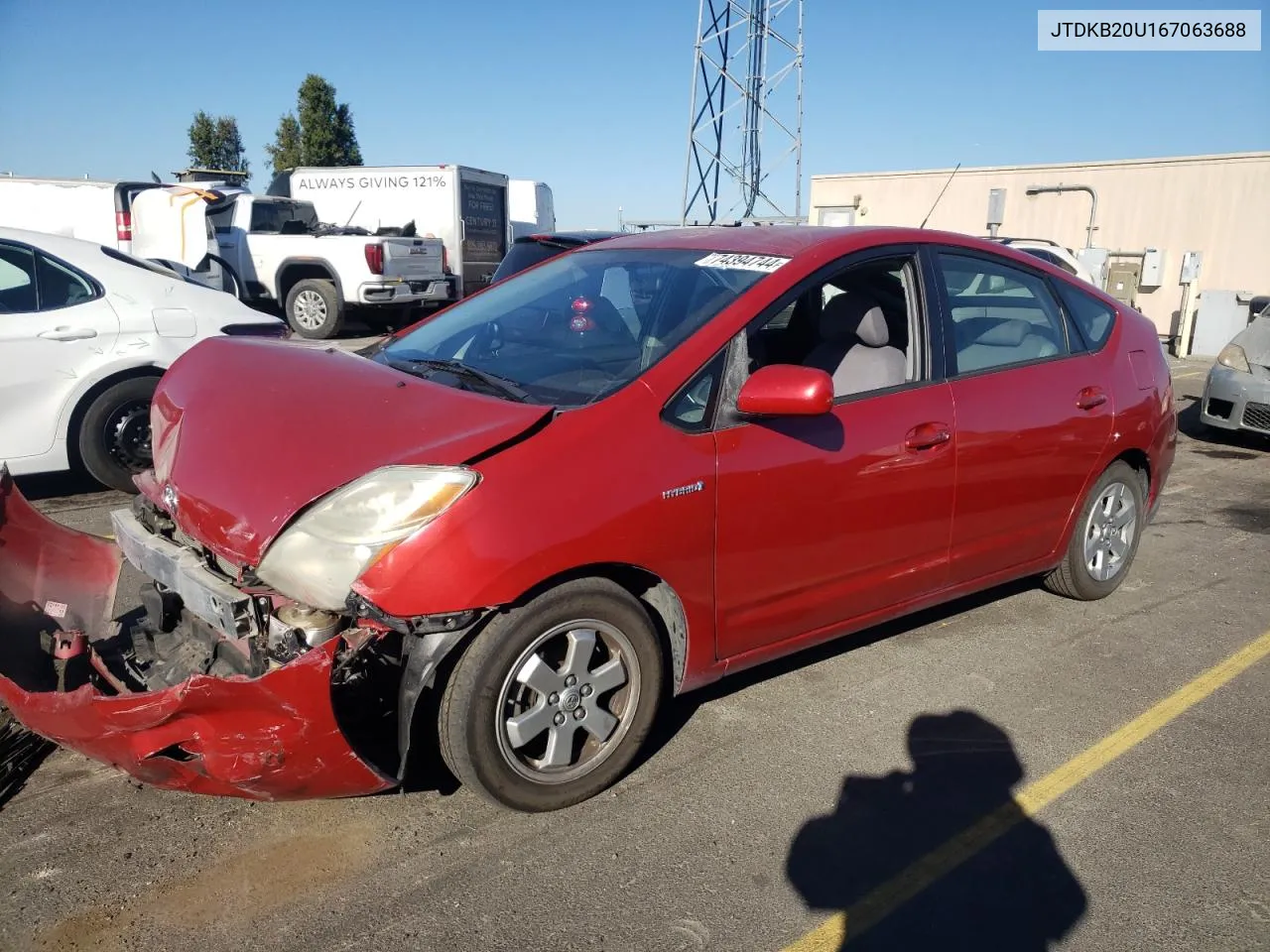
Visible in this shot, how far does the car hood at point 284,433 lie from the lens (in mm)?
2635

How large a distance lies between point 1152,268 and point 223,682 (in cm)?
1991

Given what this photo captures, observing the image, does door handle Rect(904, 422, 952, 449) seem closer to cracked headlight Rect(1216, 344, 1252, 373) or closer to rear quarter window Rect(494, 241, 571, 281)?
rear quarter window Rect(494, 241, 571, 281)

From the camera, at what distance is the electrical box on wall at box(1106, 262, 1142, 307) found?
1866 cm

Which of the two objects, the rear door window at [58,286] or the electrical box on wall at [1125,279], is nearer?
the rear door window at [58,286]

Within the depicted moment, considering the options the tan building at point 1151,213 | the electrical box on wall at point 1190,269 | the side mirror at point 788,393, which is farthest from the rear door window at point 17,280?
the electrical box on wall at point 1190,269

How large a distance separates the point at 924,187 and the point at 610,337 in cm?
2186

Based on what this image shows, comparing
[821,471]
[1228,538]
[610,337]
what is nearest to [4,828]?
[610,337]

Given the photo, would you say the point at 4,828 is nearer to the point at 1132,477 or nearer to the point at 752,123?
the point at 1132,477

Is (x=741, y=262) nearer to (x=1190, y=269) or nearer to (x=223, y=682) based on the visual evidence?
(x=223, y=682)

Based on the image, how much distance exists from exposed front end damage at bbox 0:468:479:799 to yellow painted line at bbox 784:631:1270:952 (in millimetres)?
1224

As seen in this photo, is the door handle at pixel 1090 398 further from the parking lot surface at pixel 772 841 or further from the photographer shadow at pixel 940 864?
the photographer shadow at pixel 940 864

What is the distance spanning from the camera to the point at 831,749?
3.34 m

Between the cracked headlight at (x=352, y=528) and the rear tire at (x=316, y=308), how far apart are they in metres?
12.6

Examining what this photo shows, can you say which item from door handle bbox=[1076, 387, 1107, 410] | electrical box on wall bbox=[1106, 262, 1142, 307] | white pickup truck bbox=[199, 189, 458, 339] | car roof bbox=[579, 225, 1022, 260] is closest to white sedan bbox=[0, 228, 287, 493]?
car roof bbox=[579, 225, 1022, 260]
